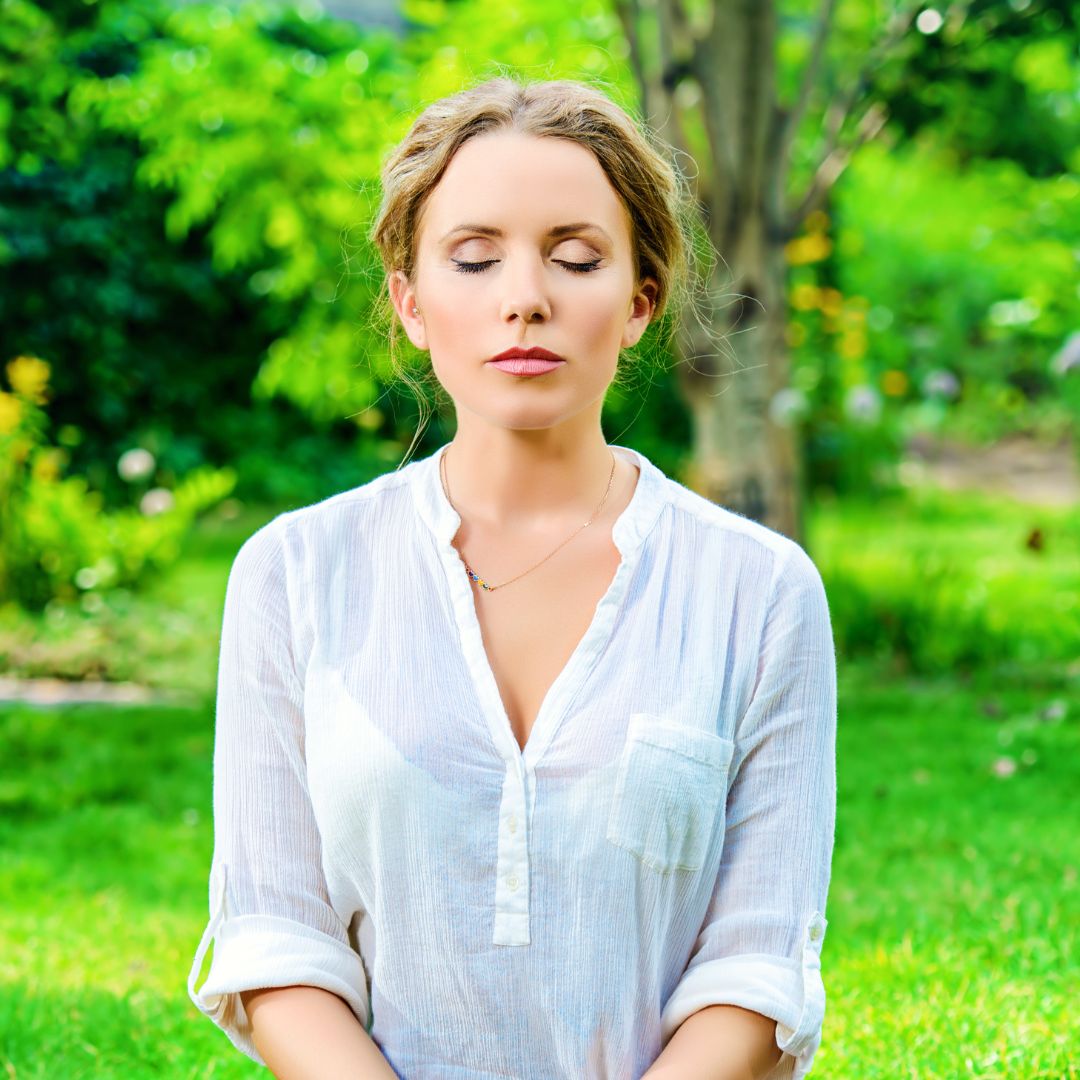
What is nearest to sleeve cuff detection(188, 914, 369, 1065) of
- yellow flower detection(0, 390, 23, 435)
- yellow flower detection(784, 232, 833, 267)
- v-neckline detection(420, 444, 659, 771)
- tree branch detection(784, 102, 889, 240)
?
v-neckline detection(420, 444, 659, 771)

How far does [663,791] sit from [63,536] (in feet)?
19.3

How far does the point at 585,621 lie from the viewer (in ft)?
5.36

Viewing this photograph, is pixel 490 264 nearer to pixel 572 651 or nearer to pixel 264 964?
pixel 572 651

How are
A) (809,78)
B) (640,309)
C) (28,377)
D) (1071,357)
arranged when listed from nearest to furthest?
(640,309), (1071,357), (809,78), (28,377)

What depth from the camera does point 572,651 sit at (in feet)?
5.28

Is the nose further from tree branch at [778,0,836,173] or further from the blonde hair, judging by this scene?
tree branch at [778,0,836,173]

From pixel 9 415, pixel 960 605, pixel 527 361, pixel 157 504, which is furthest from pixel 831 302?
pixel 527 361

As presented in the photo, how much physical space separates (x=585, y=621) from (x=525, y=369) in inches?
11.1

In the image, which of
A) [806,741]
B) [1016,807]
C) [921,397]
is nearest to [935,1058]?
[806,741]

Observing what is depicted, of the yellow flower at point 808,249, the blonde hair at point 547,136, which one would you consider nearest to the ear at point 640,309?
the blonde hair at point 547,136

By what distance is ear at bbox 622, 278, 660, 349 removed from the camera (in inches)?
68.3

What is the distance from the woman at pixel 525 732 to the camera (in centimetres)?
153

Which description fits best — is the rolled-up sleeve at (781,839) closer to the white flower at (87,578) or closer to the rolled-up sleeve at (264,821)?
the rolled-up sleeve at (264,821)

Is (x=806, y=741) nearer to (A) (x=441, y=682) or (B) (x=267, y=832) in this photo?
(A) (x=441, y=682)
